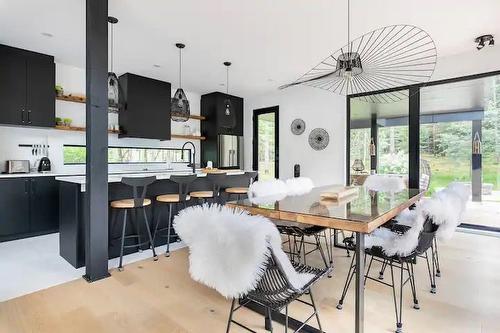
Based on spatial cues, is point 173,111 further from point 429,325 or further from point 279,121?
point 429,325

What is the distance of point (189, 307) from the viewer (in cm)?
216

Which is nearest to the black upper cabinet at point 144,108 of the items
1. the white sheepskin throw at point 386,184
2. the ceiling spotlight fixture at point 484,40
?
the white sheepskin throw at point 386,184

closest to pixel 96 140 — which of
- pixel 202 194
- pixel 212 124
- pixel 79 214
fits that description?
pixel 79 214

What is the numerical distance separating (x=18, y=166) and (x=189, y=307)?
373cm

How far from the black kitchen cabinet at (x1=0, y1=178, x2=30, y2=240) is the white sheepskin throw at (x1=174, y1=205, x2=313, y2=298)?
381cm

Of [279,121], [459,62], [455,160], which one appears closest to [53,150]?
[279,121]

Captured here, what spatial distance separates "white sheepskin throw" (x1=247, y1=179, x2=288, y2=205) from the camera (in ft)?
7.93

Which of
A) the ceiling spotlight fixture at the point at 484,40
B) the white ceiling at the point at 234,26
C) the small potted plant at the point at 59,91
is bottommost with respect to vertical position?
the small potted plant at the point at 59,91

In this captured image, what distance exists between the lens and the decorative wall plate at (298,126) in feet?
20.2

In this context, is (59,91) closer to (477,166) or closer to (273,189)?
(273,189)

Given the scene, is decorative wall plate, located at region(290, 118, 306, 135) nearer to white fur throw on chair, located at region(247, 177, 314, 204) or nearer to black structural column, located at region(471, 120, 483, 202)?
black structural column, located at region(471, 120, 483, 202)

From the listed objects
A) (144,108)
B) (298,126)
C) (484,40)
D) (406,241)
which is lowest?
(406,241)

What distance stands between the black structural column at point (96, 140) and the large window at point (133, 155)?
2745 millimetres

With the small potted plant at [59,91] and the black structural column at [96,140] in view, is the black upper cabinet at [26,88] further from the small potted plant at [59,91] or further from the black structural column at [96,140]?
the black structural column at [96,140]
